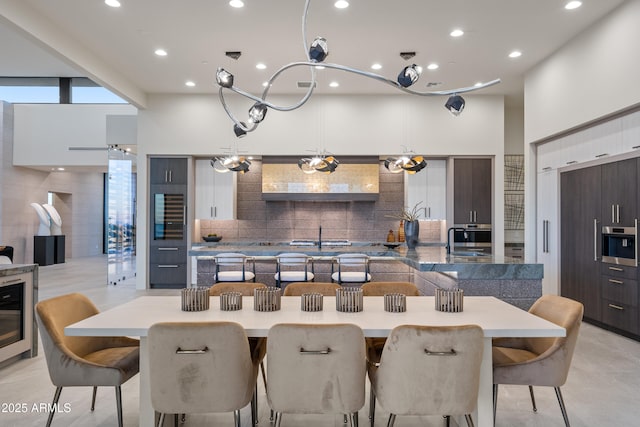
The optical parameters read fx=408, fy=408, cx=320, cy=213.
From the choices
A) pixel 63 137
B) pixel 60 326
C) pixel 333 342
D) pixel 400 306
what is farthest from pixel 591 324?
pixel 63 137

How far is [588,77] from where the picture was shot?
15.8 feet

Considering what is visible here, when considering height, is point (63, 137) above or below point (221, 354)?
above

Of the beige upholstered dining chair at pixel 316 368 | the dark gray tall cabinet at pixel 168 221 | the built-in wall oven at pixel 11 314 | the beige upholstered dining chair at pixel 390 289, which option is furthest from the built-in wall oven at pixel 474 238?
the built-in wall oven at pixel 11 314

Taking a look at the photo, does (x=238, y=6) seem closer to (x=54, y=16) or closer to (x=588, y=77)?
(x=54, y=16)

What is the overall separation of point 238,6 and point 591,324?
18.1 ft

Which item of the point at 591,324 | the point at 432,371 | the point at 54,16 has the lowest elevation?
the point at 591,324

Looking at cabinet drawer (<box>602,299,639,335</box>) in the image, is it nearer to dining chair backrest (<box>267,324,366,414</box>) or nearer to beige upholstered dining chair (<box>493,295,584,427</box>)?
beige upholstered dining chair (<box>493,295,584,427</box>)

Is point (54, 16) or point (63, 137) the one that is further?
point (63, 137)

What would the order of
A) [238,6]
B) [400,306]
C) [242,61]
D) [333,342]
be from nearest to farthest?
[333,342] < [400,306] < [238,6] < [242,61]

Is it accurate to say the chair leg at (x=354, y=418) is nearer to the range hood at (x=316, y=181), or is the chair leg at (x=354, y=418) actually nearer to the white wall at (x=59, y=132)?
the range hood at (x=316, y=181)

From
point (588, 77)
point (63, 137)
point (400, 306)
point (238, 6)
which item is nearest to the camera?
point (400, 306)

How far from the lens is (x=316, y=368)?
1742mm

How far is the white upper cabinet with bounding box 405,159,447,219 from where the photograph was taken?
7.54 metres

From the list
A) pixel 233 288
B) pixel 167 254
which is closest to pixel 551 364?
pixel 233 288
